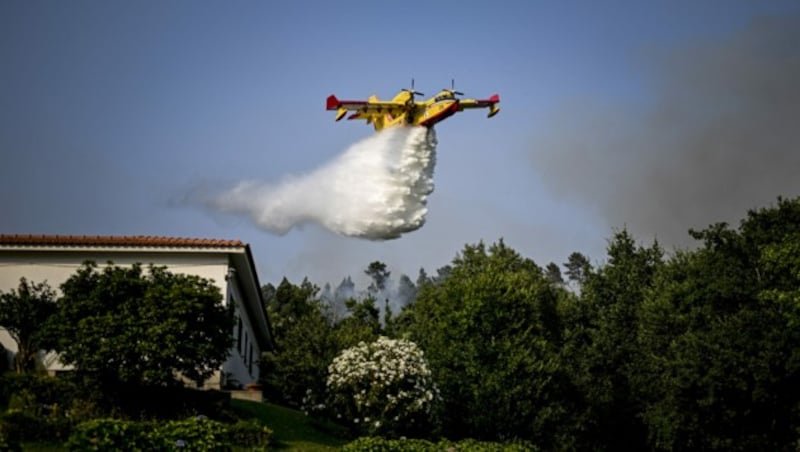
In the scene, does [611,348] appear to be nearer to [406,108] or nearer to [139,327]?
[406,108]

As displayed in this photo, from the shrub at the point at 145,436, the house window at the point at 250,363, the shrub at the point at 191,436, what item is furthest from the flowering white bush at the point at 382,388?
the house window at the point at 250,363

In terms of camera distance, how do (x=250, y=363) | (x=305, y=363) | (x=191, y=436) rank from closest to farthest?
1. (x=191, y=436)
2. (x=305, y=363)
3. (x=250, y=363)

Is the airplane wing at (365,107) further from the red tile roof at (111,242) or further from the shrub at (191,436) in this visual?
the shrub at (191,436)

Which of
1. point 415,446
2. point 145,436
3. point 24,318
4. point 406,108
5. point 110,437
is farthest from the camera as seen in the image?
point 406,108

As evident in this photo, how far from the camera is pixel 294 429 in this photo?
26562mm

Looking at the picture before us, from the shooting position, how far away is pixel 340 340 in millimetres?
31688

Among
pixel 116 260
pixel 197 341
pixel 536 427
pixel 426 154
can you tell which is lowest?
pixel 536 427

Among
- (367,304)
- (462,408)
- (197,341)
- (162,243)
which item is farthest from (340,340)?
(367,304)

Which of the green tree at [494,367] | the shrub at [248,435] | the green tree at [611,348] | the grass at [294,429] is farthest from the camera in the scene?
the green tree at [611,348]

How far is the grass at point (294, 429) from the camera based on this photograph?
23594mm

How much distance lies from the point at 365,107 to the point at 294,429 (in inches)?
634

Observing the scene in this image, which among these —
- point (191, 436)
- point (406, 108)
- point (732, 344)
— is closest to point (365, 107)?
point (406, 108)

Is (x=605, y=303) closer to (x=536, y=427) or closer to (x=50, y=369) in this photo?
(x=536, y=427)

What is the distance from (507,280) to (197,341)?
58.4 feet
